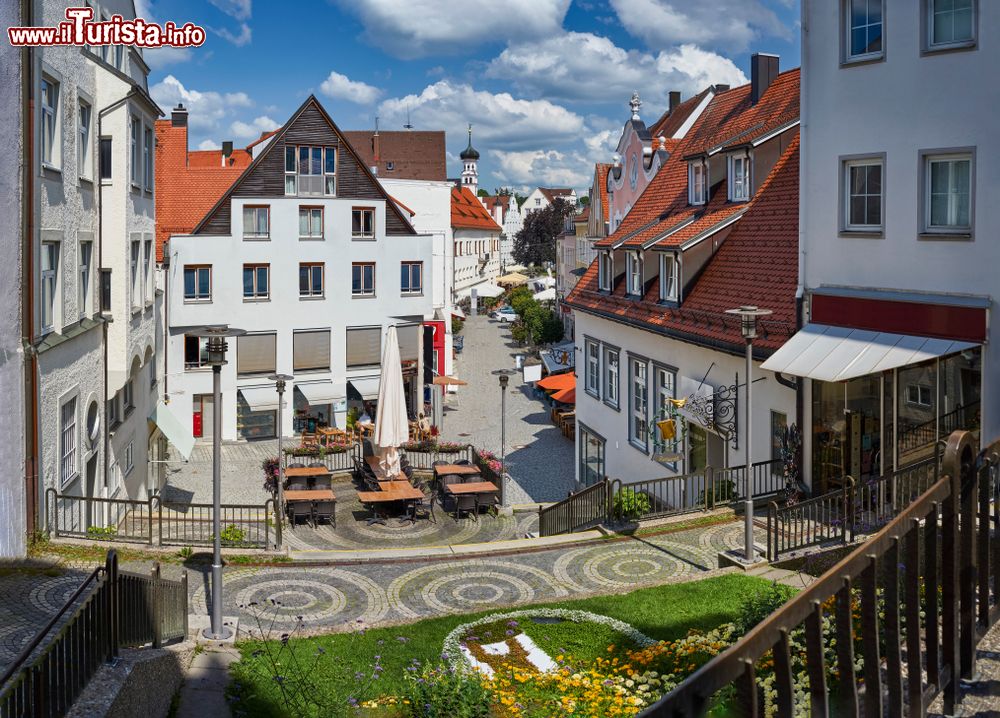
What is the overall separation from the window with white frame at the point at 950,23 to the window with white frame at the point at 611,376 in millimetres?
13202

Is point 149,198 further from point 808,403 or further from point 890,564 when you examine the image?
point 890,564

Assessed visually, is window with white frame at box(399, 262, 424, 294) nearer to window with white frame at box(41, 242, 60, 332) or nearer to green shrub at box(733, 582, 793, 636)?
window with white frame at box(41, 242, 60, 332)

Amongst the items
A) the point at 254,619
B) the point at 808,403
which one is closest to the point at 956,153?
the point at 808,403

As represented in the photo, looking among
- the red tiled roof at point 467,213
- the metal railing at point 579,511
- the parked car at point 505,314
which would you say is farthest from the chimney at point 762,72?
the parked car at point 505,314

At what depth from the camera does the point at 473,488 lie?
79.4 feet

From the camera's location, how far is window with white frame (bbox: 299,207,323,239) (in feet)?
124

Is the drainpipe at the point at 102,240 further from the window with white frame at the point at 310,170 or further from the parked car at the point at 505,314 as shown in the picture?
the parked car at the point at 505,314

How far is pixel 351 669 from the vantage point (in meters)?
10.5

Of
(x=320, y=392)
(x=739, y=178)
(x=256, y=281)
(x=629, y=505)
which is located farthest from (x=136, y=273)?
(x=320, y=392)

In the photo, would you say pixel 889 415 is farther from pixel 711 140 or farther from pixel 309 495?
pixel 309 495

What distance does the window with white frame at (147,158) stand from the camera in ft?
75.7

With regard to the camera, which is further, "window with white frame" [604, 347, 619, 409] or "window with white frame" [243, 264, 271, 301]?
"window with white frame" [243, 264, 271, 301]

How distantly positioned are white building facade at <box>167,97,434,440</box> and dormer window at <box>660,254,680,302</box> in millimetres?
17647

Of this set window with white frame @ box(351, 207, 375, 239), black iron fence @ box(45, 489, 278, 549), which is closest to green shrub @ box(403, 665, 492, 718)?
black iron fence @ box(45, 489, 278, 549)
